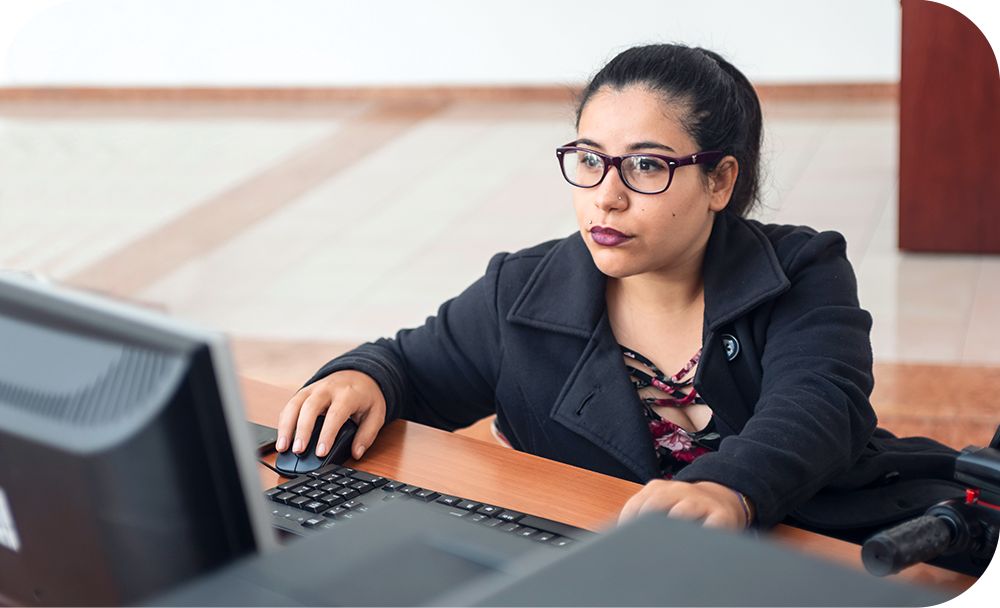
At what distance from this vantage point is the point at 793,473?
131 centimetres

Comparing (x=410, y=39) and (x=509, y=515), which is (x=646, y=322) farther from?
(x=410, y=39)

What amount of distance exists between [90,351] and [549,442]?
35.9 inches

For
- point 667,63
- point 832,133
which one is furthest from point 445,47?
point 667,63

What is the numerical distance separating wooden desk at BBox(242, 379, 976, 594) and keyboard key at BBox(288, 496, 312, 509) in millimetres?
87

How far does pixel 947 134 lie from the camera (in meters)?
4.23

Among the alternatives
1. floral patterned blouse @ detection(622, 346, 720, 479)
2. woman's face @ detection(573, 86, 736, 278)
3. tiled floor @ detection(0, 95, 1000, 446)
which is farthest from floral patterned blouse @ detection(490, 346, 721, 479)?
tiled floor @ detection(0, 95, 1000, 446)

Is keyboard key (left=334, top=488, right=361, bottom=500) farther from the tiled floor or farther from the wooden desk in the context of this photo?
the tiled floor

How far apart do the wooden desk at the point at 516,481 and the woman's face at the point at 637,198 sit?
257 millimetres

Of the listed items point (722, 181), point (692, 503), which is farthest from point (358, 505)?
point (722, 181)

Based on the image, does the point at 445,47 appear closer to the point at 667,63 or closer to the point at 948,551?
the point at 667,63

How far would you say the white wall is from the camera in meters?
6.35

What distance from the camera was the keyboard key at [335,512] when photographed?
→ 4.27 feet

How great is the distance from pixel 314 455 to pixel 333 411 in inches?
2.6

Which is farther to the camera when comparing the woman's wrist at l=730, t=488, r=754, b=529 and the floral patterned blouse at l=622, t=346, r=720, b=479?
the floral patterned blouse at l=622, t=346, r=720, b=479
